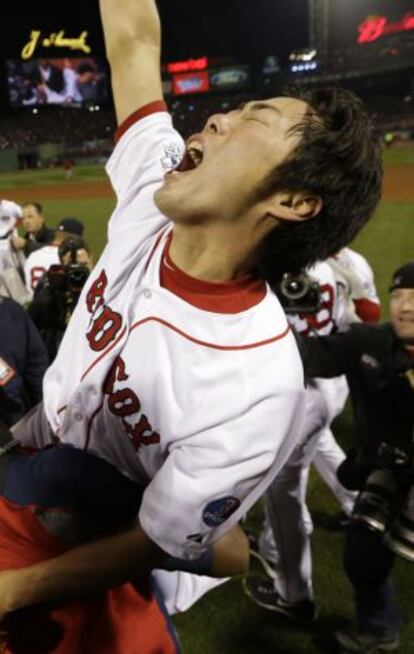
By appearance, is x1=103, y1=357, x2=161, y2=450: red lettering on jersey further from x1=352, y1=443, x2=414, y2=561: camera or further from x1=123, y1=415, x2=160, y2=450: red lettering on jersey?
x1=352, y1=443, x2=414, y2=561: camera

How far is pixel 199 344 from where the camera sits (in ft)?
4.16

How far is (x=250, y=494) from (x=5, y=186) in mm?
A: 29686

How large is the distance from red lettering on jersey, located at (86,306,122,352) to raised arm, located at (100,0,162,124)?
29.4 inches

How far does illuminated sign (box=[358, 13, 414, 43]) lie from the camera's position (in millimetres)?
51156

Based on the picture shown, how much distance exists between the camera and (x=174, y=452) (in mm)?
1187

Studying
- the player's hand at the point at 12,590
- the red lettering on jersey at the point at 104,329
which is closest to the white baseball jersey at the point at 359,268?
the red lettering on jersey at the point at 104,329

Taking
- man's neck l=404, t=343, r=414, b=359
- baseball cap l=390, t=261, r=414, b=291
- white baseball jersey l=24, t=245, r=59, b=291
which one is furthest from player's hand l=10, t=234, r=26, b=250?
man's neck l=404, t=343, r=414, b=359

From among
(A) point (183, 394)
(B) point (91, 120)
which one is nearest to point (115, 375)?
(A) point (183, 394)

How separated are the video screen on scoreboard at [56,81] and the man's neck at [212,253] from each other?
5780 cm

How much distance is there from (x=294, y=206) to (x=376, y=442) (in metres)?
1.60

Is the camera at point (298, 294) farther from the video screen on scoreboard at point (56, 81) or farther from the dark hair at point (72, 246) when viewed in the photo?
the video screen on scoreboard at point (56, 81)

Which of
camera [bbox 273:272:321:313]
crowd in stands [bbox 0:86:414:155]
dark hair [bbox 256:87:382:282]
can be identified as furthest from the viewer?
crowd in stands [bbox 0:86:414:155]

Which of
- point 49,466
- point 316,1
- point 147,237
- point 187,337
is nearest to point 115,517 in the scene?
point 49,466

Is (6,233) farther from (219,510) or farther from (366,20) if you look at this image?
(366,20)
